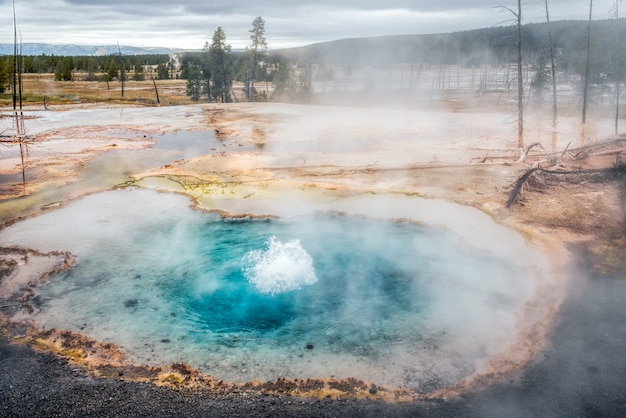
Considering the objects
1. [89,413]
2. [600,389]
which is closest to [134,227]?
[89,413]

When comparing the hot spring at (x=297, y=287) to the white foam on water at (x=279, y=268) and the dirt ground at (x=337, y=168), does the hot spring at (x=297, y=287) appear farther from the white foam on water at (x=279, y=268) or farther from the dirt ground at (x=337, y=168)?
the dirt ground at (x=337, y=168)

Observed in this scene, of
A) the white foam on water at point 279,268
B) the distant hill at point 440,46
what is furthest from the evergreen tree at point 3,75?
the white foam on water at point 279,268

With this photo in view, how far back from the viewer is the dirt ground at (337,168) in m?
11.3

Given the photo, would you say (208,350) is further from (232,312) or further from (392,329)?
(392,329)

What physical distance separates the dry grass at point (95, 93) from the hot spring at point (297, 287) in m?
35.9

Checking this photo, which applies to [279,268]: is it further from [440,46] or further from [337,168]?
[440,46]

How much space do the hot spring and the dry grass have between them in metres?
35.9

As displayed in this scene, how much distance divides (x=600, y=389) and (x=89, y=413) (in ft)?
18.8

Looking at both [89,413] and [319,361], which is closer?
[89,413]

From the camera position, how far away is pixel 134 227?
10914mm

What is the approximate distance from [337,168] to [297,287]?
8.63 metres

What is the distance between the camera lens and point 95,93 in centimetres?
5206

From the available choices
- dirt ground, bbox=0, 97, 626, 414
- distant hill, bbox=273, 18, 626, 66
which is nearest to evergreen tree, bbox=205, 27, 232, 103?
dirt ground, bbox=0, 97, 626, 414

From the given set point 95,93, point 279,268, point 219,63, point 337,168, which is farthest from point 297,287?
point 95,93
